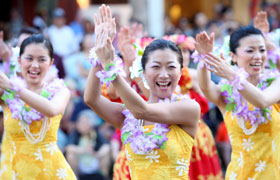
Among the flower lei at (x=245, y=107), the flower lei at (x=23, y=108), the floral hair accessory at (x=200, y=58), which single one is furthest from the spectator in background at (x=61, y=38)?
the flower lei at (x=245, y=107)

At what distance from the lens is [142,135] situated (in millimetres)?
3455

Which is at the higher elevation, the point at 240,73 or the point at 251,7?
the point at 251,7

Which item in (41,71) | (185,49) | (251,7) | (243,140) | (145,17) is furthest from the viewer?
(251,7)

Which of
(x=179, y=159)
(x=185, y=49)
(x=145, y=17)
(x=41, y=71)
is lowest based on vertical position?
(x=179, y=159)

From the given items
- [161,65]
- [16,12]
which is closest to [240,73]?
[161,65]

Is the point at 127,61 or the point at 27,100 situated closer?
the point at 27,100

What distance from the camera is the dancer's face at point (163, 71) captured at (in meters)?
3.45

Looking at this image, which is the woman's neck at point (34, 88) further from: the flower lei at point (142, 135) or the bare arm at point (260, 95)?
the bare arm at point (260, 95)

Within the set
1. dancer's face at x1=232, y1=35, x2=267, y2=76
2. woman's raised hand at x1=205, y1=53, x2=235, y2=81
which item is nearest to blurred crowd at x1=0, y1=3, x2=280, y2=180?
dancer's face at x1=232, y1=35, x2=267, y2=76

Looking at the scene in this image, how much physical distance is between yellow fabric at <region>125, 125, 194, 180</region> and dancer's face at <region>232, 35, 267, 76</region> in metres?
1.08

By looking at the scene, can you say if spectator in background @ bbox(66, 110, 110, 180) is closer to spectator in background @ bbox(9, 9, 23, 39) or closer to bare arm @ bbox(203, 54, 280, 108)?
bare arm @ bbox(203, 54, 280, 108)

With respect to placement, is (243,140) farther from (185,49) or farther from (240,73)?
(185,49)

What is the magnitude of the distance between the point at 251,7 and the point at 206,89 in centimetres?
948

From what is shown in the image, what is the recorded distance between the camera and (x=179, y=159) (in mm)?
3418
